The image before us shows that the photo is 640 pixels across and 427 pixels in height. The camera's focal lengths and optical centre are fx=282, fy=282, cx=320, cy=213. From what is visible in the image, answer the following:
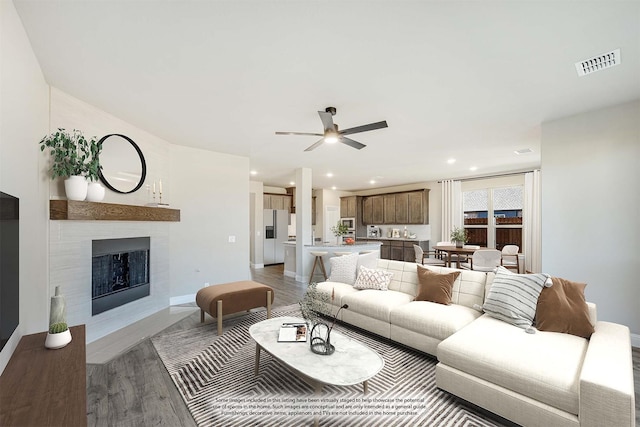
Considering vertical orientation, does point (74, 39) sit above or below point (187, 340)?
above

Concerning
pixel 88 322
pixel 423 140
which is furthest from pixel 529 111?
pixel 88 322

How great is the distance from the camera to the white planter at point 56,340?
173 cm

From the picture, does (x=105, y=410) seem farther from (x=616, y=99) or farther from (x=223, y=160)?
(x=616, y=99)

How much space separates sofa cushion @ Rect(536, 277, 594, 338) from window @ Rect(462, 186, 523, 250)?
515cm

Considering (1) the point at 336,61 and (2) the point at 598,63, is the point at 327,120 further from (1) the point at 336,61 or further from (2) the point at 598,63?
(2) the point at 598,63

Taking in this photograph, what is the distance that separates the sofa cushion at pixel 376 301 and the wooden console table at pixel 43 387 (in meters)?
2.56

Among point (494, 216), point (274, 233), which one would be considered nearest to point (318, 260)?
point (274, 233)

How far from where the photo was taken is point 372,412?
2.03 m

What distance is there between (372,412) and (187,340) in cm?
222

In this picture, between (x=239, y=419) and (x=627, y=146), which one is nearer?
(x=239, y=419)

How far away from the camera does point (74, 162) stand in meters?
2.77

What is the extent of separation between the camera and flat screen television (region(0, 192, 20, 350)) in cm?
132

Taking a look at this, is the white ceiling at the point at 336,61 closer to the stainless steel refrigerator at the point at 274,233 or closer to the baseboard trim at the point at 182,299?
the baseboard trim at the point at 182,299

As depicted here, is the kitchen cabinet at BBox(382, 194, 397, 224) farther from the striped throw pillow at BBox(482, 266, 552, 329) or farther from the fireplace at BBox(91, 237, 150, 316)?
the fireplace at BBox(91, 237, 150, 316)
